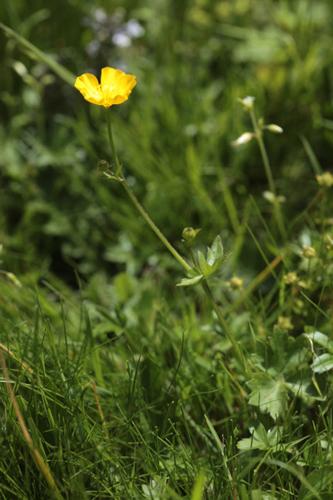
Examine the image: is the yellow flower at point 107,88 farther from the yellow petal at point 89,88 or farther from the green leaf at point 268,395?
the green leaf at point 268,395

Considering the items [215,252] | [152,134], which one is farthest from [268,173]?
[152,134]

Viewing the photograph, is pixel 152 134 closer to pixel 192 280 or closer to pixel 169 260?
pixel 169 260

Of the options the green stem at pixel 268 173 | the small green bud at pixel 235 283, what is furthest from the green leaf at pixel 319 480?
the green stem at pixel 268 173

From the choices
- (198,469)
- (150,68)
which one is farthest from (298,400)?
(150,68)

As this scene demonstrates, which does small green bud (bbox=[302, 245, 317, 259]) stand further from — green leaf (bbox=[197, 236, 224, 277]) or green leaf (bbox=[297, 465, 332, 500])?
green leaf (bbox=[297, 465, 332, 500])

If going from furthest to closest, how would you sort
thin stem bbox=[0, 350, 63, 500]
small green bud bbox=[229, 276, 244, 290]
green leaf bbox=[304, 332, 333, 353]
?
small green bud bbox=[229, 276, 244, 290] < green leaf bbox=[304, 332, 333, 353] < thin stem bbox=[0, 350, 63, 500]

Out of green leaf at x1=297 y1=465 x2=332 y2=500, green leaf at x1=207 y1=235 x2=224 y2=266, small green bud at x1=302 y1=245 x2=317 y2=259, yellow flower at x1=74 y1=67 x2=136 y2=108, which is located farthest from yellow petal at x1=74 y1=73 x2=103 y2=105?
green leaf at x1=297 y1=465 x2=332 y2=500

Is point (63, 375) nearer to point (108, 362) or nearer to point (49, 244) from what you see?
Result: point (108, 362)
